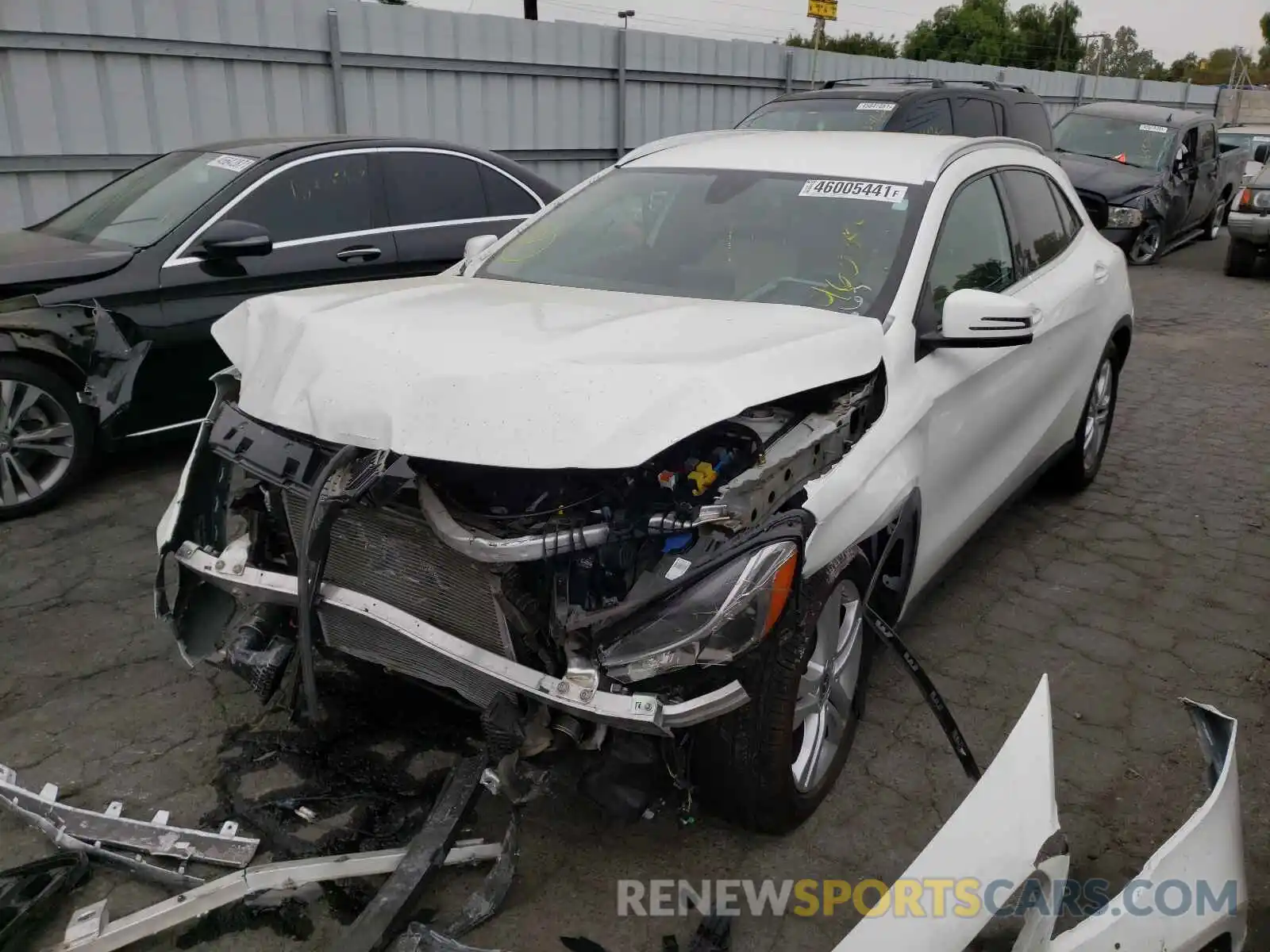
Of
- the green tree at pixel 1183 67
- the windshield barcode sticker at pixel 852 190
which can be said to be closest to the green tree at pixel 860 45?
the green tree at pixel 1183 67

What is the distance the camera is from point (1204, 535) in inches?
191

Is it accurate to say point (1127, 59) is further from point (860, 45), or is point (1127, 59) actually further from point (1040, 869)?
point (1040, 869)

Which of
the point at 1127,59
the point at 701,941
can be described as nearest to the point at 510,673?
the point at 701,941

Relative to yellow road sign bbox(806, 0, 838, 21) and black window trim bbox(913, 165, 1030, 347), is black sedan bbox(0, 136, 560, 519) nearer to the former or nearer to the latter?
black window trim bbox(913, 165, 1030, 347)

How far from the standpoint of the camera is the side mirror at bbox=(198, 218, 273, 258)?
15.4 ft

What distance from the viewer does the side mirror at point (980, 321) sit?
2.97 m

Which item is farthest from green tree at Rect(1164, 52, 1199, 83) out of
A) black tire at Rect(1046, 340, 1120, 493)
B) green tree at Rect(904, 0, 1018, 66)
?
black tire at Rect(1046, 340, 1120, 493)

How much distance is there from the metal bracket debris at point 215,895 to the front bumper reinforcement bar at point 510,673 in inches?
21.5

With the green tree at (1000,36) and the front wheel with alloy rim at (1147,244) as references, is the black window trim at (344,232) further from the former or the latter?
the green tree at (1000,36)

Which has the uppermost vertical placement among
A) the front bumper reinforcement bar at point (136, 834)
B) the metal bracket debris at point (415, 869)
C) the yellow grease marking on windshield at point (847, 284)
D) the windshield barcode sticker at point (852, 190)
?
the windshield barcode sticker at point (852, 190)

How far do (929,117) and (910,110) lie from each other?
10.5 inches

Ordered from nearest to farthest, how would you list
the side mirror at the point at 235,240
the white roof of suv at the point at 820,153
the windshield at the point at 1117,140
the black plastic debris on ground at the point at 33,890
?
the black plastic debris on ground at the point at 33,890, the white roof of suv at the point at 820,153, the side mirror at the point at 235,240, the windshield at the point at 1117,140

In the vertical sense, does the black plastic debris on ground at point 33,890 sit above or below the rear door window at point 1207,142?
below

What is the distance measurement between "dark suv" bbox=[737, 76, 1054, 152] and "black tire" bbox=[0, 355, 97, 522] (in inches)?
240
